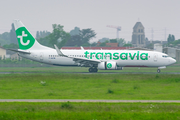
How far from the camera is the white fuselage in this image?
52875 mm

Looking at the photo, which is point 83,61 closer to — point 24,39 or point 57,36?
point 24,39

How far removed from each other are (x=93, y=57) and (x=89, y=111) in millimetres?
35887

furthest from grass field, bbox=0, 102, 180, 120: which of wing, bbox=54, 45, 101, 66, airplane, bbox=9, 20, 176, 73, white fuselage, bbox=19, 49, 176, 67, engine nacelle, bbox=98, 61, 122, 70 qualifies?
white fuselage, bbox=19, 49, 176, 67

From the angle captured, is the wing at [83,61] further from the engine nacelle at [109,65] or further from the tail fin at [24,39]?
the tail fin at [24,39]

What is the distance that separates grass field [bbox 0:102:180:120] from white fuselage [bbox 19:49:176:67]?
108ft

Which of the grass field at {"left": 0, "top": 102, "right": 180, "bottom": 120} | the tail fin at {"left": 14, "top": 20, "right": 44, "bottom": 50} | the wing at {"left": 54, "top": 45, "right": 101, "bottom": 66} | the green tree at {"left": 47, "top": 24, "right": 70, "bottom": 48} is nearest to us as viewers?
the grass field at {"left": 0, "top": 102, "right": 180, "bottom": 120}

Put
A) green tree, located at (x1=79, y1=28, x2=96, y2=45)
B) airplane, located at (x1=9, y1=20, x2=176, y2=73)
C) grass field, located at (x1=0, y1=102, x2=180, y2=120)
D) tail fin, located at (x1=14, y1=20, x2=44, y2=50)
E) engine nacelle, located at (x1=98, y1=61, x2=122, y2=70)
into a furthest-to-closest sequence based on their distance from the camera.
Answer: green tree, located at (x1=79, y1=28, x2=96, y2=45) < tail fin, located at (x1=14, y1=20, x2=44, y2=50) < airplane, located at (x1=9, y1=20, x2=176, y2=73) < engine nacelle, located at (x1=98, y1=61, x2=122, y2=70) < grass field, located at (x1=0, y1=102, x2=180, y2=120)

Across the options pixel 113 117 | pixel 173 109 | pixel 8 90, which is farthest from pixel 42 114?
pixel 8 90

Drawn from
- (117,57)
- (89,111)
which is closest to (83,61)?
(117,57)

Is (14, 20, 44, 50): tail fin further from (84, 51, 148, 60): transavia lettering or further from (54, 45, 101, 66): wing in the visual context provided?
(84, 51, 148, 60): transavia lettering

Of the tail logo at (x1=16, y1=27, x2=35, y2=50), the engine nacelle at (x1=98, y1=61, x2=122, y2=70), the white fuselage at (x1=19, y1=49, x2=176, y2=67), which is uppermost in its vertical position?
the tail logo at (x1=16, y1=27, x2=35, y2=50)

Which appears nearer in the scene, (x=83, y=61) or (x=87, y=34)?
(x=83, y=61)

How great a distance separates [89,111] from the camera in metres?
18.4

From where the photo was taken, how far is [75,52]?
5509cm
